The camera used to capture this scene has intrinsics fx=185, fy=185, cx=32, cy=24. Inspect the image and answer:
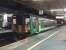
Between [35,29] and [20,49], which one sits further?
[35,29]

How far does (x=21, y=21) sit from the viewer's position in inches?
838

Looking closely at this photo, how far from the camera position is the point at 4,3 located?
1284cm

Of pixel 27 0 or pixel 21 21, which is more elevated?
pixel 27 0

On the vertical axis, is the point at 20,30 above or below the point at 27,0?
below

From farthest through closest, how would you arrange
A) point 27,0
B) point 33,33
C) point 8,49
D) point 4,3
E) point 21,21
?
point 27,0, point 33,33, point 21,21, point 4,3, point 8,49

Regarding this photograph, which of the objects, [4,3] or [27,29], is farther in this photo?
[27,29]

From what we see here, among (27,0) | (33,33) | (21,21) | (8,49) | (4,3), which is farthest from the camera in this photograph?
(27,0)

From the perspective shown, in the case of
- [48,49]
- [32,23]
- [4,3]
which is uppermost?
[4,3]

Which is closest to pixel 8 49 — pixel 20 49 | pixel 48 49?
pixel 20 49

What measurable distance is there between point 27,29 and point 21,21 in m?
1.18

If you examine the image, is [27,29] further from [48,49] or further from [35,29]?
[48,49]

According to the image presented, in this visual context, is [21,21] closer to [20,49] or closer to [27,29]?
[27,29]

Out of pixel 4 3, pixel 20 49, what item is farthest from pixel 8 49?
pixel 4 3

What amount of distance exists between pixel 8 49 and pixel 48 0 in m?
16.5
